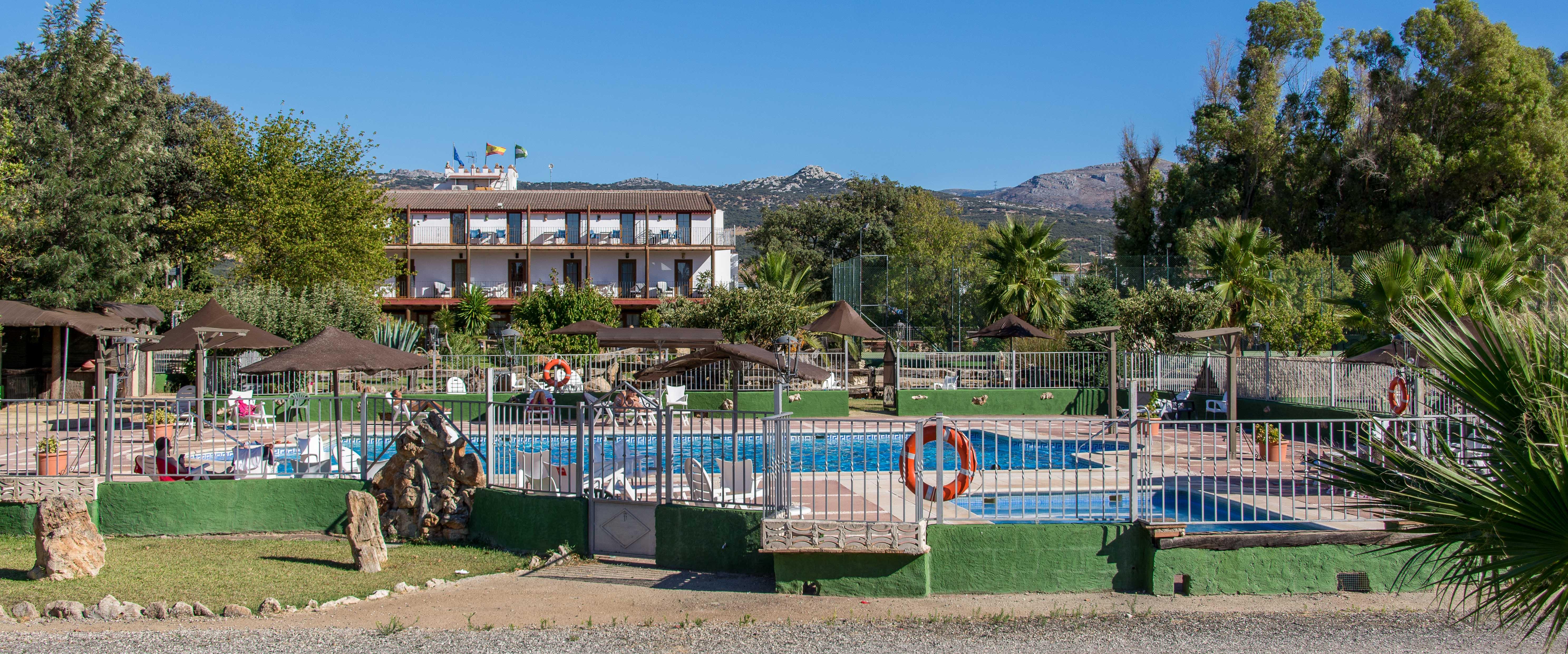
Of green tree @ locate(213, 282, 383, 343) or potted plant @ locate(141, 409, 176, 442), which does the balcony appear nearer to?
green tree @ locate(213, 282, 383, 343)

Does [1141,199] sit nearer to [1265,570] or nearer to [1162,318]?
[1162,318]

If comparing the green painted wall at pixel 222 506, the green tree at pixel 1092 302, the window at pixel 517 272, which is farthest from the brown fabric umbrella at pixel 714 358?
the window at pixel 517 272

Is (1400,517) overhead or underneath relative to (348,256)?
underneath

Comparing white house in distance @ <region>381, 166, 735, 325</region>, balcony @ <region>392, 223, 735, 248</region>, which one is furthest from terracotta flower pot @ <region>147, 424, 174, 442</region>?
balcony @ <region>392, 223, 735, 248</region>

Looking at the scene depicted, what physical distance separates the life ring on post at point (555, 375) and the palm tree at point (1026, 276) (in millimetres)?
12005

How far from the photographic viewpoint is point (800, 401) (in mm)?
21188

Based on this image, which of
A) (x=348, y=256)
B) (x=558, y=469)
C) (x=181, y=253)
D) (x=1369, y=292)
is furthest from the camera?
(x=181, y=253)

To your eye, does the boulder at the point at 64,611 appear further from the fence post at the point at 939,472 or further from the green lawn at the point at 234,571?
the fence post at the point at 939,472

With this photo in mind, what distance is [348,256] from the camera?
103 ft

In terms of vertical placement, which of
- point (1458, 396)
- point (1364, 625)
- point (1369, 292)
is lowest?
point (1364, 625)

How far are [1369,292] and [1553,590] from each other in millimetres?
13461

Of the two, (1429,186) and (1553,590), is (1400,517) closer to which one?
(1553,590)

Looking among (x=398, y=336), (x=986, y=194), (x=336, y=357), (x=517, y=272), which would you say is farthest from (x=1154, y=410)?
(x=986, y=194)

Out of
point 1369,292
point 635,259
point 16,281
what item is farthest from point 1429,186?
point 16,281
